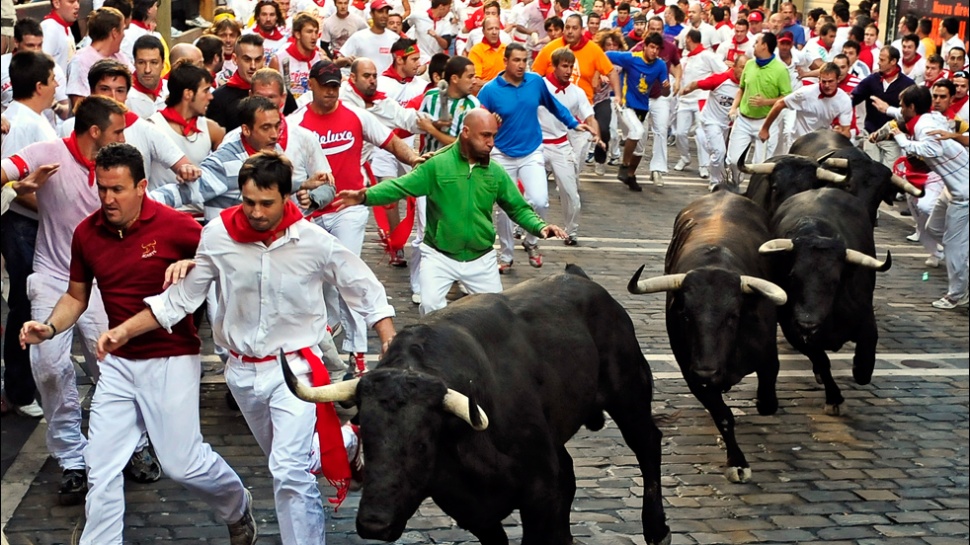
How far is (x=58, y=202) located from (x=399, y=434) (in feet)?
10.8

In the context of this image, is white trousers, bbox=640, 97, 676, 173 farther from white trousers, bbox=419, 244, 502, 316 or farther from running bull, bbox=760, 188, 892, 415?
white trousers, bbox=419, 244, 502, 316

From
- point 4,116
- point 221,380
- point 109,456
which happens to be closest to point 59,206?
point 4,116

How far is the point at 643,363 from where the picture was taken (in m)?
7.50

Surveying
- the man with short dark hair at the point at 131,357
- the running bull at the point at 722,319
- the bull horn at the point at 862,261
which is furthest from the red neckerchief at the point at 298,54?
the man with short dark hair at the point at 131,357

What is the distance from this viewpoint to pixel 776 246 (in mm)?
9914

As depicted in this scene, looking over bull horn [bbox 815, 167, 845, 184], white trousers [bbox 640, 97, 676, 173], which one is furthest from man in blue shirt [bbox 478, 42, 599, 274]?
white trousers [bbox 640, 97, 676, 173]

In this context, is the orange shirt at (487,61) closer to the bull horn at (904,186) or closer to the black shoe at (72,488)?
the bull horn at (904,186)

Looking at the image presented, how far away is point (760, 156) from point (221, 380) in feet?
34.9

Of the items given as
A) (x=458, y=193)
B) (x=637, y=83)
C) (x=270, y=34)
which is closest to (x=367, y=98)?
(x=458, y=193)

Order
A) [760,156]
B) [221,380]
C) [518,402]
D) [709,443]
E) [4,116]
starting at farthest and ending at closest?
[760,156] → [221,380] → [709,443] → [4,116] → [518,402]

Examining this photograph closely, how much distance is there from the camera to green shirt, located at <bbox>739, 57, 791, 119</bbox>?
1808 centimetres

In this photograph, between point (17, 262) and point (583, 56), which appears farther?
point (583, 56)

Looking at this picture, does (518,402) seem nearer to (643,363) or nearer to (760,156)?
(643,363)

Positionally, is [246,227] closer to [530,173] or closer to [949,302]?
[530,173]
